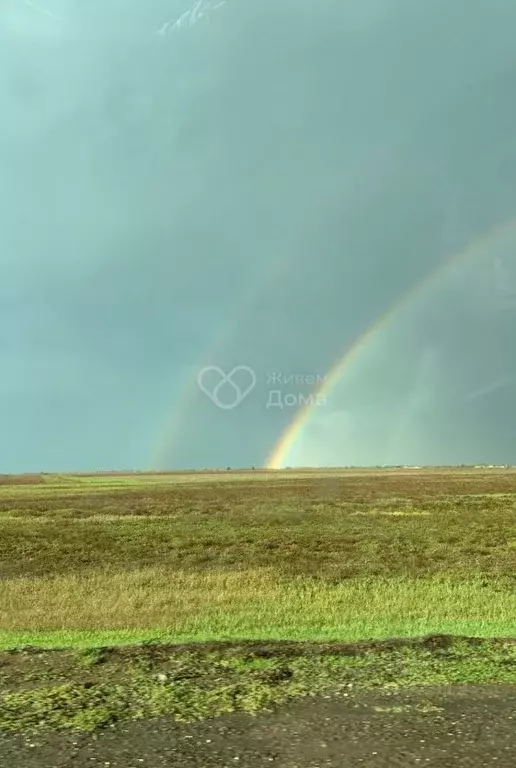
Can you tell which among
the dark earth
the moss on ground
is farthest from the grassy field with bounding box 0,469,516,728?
the dark earth

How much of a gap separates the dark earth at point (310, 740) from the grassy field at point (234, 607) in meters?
0.43

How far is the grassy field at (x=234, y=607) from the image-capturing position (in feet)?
24.9

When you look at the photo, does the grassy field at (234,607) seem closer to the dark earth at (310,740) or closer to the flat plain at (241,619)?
the flat plain at (241,619)

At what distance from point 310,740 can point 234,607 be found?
417 inches

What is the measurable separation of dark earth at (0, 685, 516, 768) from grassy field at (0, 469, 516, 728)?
43 centimetres

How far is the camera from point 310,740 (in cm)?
598

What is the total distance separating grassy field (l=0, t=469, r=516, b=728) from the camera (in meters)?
7.59

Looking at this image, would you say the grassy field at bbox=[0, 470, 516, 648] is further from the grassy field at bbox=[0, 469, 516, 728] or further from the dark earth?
the dark earth

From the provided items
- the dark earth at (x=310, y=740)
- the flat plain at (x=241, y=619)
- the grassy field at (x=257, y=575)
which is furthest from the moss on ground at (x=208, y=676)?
the grassy field at (x=257, y=575)

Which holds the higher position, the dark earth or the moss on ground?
the moss on ground

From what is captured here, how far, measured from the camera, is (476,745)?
19.2 feet

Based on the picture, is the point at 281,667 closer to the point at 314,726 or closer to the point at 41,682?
the point at 314,726

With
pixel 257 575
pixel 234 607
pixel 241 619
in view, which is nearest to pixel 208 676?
pixel 241 619

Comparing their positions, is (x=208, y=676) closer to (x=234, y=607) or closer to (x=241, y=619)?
(x=241, y=619)
